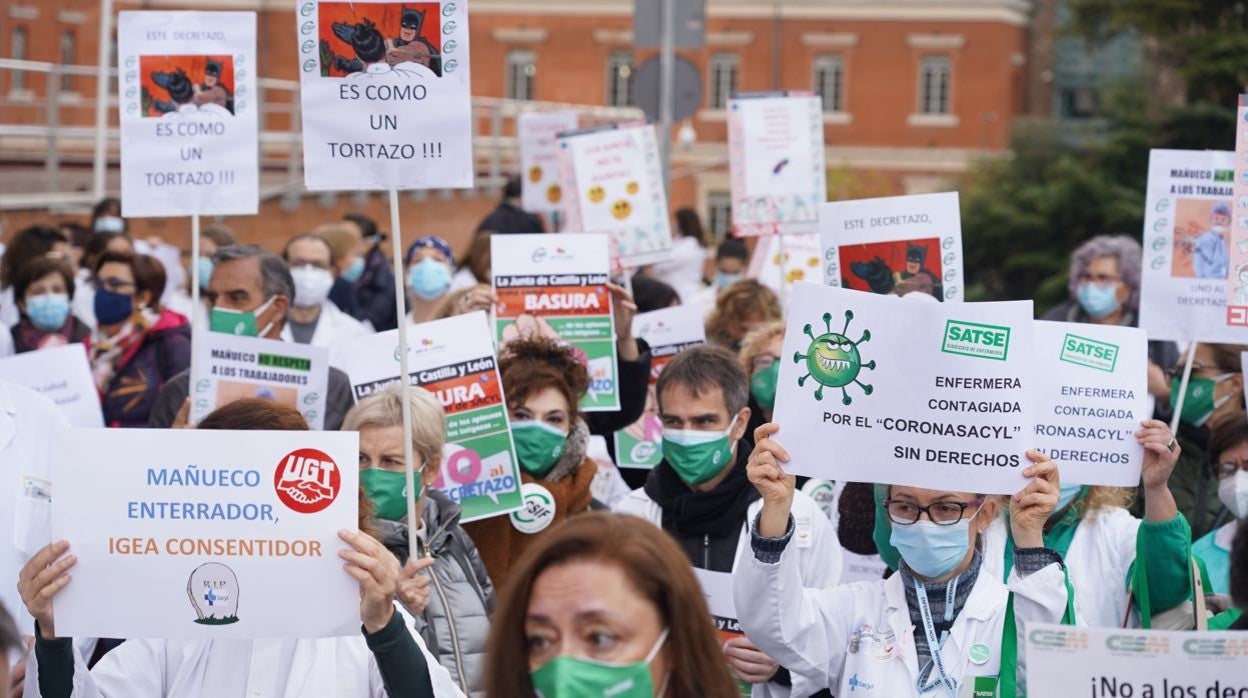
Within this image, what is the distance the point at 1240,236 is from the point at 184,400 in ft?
12.9

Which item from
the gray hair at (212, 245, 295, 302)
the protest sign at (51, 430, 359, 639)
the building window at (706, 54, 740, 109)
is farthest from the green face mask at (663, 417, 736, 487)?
the building window at (706, 54, 740, 109)

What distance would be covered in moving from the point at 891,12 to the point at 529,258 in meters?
50.0

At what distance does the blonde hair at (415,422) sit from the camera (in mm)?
5332

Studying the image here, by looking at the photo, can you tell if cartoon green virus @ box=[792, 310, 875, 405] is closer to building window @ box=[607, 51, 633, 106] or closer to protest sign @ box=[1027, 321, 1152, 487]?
protest sign @ box=[1027, 321, 1152, 487]

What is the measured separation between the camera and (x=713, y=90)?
5753cm

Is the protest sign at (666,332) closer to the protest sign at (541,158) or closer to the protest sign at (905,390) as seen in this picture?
the protest sign at (905,390)

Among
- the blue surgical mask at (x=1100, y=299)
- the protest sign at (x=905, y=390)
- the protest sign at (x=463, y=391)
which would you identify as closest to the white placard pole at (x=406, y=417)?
the protest sign at (x=905, y=390)

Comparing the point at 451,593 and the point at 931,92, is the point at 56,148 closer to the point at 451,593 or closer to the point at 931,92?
the point at 451,593

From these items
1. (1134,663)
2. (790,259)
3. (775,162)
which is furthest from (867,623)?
(790,259)

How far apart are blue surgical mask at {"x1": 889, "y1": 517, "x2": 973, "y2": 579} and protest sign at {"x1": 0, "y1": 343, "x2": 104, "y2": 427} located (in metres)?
3.69

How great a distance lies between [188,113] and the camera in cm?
738

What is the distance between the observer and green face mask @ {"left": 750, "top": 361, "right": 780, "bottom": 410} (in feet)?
25.4

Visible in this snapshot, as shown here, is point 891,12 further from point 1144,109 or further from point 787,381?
point 787,381

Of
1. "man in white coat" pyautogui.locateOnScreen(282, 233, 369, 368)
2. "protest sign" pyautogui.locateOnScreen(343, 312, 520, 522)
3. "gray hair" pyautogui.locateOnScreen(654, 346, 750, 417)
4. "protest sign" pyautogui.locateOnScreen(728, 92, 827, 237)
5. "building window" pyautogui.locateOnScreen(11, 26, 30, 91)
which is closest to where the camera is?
"gray hair" pyautogui.locateOnScreen(654, 346, 750, 417)
